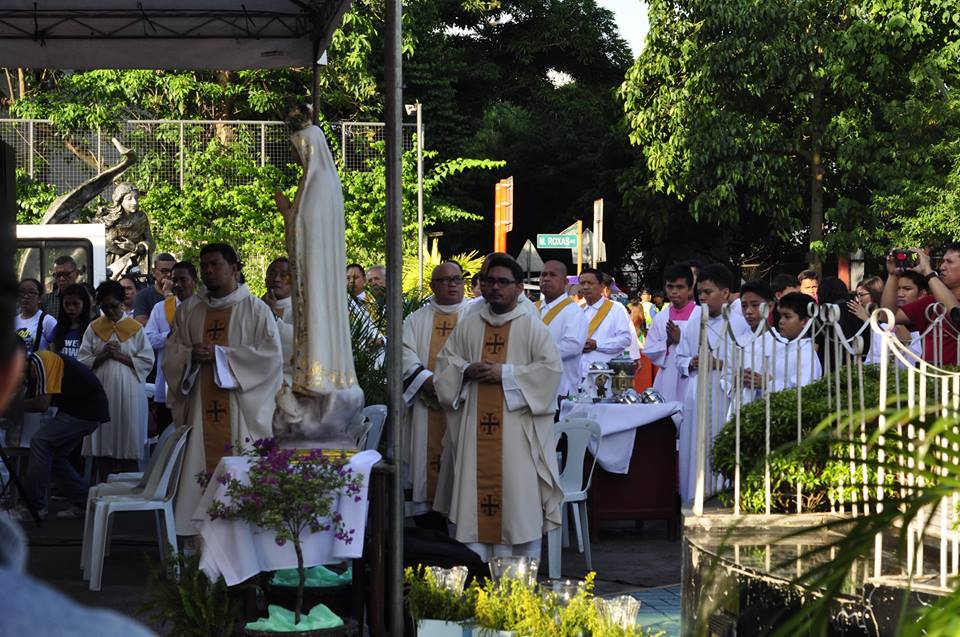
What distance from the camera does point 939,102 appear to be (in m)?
30.1

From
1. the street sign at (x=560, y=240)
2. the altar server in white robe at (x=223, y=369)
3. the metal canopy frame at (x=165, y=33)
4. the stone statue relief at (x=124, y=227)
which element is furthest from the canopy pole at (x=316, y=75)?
the stone statue relief at (x=124, y=227)

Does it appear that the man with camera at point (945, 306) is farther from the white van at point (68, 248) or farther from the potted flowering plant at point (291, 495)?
the white van at point (68, 248)

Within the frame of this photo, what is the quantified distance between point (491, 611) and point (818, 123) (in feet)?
102

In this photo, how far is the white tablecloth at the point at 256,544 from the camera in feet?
20.5

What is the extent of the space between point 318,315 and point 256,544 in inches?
46.5

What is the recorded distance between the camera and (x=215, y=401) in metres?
8.95

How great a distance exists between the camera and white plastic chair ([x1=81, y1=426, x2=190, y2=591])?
8.52m

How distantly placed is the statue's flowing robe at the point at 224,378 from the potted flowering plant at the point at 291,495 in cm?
247

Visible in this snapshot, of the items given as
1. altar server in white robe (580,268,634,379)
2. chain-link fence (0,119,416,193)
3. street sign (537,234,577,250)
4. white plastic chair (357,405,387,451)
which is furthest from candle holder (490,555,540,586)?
chain-link fence (0,119,416,193)

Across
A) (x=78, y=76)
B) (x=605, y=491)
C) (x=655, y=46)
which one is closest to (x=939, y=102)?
(x=655, y=46)

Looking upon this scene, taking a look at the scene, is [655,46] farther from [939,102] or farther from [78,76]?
[78,76]

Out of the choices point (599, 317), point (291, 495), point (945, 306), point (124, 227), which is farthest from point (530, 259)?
point (291, 495)

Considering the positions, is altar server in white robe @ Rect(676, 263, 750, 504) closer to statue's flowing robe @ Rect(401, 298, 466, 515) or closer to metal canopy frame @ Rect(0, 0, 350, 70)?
statue's flowing robe @ Rect(401, 298, 466, 515)

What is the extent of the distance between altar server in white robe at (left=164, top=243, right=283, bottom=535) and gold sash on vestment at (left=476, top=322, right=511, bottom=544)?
1.31m
